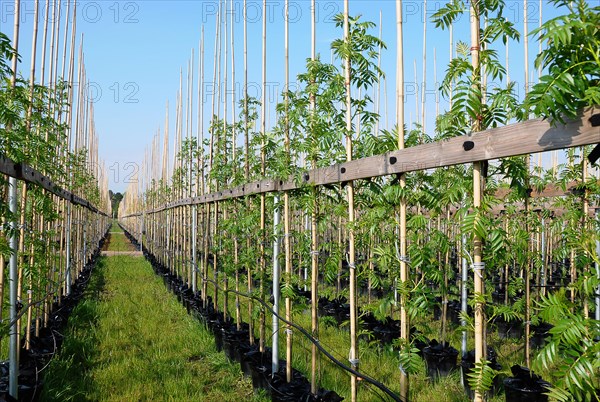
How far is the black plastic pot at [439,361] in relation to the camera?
4910 millimetres

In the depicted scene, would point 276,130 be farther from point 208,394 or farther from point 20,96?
point 208,394

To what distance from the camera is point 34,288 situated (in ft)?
17.3

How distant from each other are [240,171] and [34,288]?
286 centimetres

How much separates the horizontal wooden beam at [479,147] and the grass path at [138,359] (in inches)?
96.1

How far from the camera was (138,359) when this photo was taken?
539 cm

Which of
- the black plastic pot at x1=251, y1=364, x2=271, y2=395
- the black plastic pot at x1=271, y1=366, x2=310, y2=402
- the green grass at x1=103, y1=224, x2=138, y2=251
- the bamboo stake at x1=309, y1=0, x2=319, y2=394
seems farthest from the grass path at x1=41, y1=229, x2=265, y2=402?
the green grass at x1=103, y1=224, x2=138, y2=251

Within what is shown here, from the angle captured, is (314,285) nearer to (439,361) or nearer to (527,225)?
(439,361)

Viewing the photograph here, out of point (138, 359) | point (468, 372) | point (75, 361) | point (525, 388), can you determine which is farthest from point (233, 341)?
point (525, 388)

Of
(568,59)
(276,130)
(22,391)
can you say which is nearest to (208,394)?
(22,391)

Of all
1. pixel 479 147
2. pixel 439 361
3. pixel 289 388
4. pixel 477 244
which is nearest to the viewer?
pixel 479 147

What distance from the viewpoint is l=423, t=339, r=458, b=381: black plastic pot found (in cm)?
491

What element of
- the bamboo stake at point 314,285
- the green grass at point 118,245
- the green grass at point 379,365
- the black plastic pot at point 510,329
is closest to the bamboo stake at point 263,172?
the green grass at point 379,365

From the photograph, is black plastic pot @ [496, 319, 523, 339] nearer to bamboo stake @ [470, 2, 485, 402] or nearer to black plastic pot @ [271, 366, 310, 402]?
black plastic pot @ [271, 366, 310, 402]

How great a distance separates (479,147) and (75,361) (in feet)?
16.7
